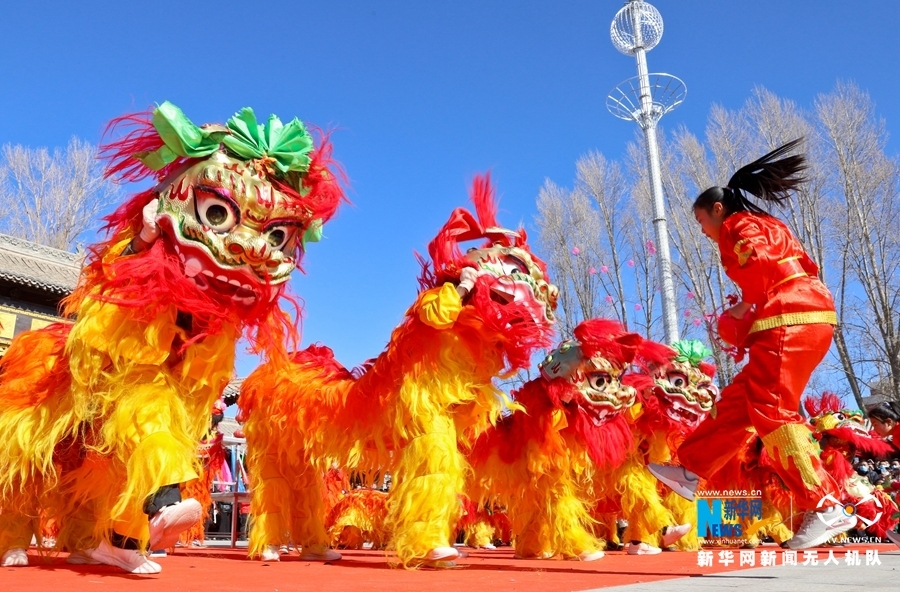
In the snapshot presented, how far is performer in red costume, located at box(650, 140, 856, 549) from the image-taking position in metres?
3.30

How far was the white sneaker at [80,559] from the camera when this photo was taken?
3840 millimetres

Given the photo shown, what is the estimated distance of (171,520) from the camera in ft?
9.47

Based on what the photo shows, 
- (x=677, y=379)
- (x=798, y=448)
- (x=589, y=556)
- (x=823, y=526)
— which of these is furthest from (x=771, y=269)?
(x=677, y=379)

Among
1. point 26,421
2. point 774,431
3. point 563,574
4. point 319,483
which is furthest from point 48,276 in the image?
point 774,431

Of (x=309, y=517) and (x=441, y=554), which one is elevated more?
(x=309, y=517)

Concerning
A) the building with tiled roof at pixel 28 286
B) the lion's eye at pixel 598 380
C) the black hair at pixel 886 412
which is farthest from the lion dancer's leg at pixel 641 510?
the building with tiled roof at pixel 28 286

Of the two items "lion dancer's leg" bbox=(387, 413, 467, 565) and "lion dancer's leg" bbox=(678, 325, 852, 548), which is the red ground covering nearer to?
"lion dancer's leg" bbox=(387, 413, 467, 565)

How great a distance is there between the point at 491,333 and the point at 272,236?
4.71ft

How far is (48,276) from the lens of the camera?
12906 mm

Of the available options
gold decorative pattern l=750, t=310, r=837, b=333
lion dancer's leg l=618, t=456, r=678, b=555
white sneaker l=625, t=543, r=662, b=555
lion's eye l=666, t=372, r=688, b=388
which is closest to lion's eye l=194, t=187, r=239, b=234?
gold decorative pattern l=750, t=310, r=837, b=333

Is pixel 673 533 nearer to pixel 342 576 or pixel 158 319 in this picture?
pixel 342 576

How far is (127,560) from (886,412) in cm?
512

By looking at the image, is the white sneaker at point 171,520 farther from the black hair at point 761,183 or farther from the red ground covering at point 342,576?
the black hair at point 761,183

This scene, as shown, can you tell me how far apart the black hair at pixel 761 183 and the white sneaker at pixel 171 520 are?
2685mm
